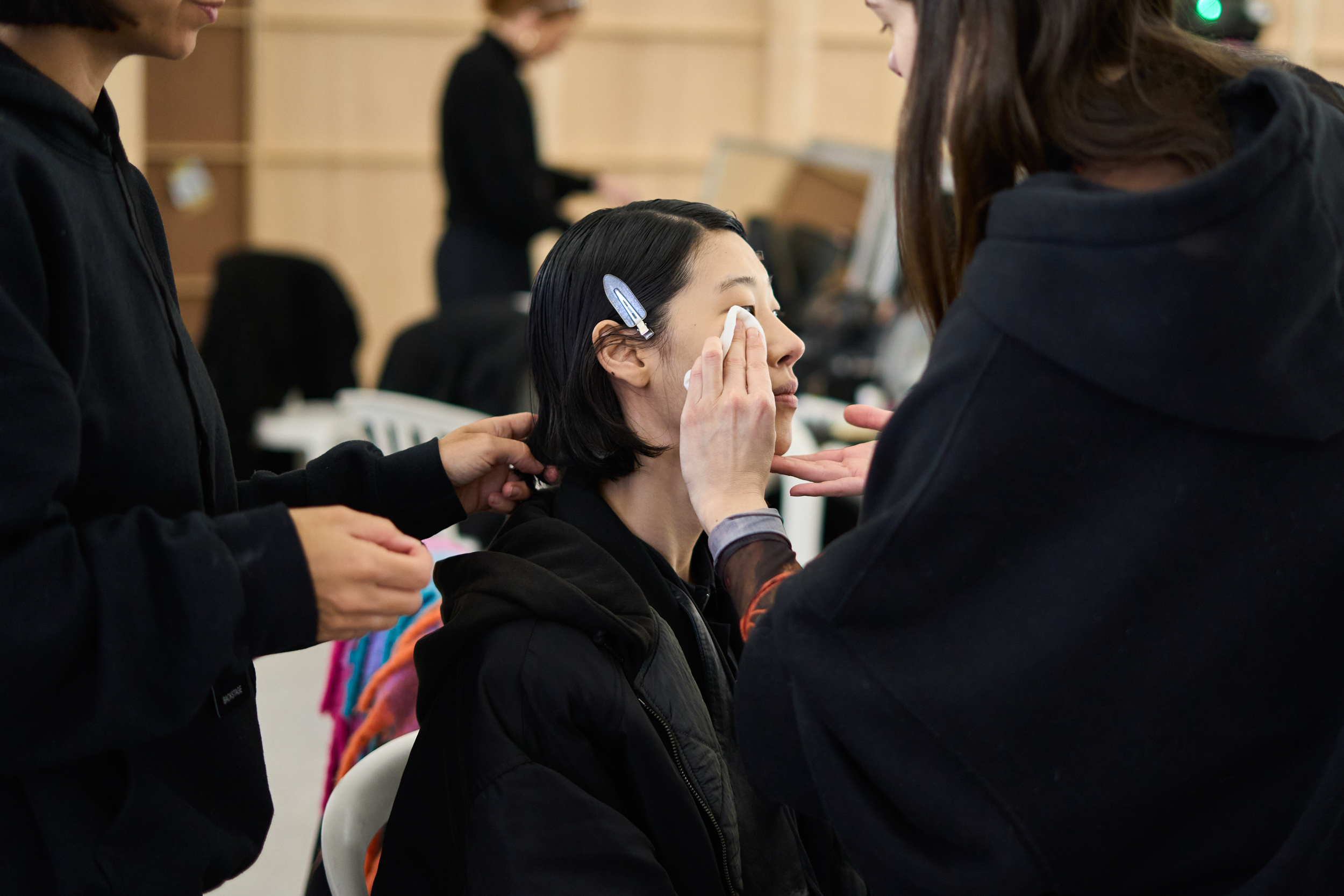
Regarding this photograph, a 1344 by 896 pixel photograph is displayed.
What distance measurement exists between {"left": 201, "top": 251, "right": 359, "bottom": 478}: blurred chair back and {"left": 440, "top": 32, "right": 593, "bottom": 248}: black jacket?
63 centimetres

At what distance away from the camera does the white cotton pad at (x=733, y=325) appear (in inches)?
38.8

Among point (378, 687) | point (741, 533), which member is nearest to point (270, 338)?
point (378, 687)

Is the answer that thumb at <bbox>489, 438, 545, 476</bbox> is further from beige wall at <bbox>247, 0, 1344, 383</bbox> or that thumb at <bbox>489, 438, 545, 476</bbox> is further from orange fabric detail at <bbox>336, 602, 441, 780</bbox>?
beige wall at <bbox>247, 0, 1344, 383</bbox>

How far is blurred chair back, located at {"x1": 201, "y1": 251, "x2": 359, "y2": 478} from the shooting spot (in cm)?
340

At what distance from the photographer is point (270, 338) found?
3.48m

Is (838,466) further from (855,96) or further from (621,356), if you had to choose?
(855,96)

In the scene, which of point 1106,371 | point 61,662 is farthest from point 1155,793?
point 61,662

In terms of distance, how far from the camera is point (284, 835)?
6.76 ft

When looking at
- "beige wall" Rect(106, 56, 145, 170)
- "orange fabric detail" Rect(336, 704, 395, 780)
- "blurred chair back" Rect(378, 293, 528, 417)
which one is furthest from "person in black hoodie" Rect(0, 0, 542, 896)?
"blurred chair back" Rect(378, 293, 528, 417)

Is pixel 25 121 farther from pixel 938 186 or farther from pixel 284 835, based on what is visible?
pixel 284 835

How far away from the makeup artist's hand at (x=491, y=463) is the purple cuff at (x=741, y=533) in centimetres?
28

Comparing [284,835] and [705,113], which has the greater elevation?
[705,113]

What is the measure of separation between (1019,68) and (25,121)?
0.57 m

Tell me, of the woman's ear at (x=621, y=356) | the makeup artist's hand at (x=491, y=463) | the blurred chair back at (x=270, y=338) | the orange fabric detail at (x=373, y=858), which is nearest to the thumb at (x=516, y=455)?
the makeup artist's hand at (x=491, y=463)
